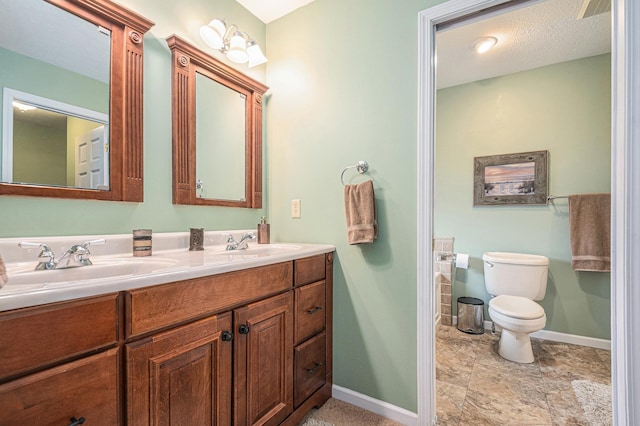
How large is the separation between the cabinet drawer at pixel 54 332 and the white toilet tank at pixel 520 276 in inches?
106

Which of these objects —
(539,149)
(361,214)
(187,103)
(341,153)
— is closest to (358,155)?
(341,153)

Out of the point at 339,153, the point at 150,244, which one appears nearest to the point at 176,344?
the point at 150,244

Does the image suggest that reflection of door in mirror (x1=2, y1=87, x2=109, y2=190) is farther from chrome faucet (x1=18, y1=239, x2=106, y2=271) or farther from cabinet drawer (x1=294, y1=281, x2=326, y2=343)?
cabinet drawer (x1=294, y1=281, x2=326, y2=343)

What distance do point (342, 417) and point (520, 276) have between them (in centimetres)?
185

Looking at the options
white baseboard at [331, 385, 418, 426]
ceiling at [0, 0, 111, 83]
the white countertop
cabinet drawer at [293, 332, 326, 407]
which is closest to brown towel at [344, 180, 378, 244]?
the white countertop

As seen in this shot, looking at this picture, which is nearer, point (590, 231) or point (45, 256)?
point (45, 256)

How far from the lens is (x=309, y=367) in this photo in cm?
149

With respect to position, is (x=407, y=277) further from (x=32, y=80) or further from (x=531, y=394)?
(x=32, y=80)

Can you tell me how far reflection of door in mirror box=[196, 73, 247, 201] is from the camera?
162 centimetres

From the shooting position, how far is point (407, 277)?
4.94 ft

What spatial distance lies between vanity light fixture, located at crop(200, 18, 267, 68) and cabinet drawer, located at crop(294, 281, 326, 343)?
4.69ft

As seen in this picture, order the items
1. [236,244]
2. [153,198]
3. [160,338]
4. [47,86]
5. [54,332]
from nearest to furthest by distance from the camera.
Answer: [54,332]
[160,338]
[47,86]
[153,198]
[236,244]

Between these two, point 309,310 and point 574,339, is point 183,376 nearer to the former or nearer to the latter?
point 309,310

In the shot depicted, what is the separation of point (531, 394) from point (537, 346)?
0.85 metres
